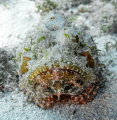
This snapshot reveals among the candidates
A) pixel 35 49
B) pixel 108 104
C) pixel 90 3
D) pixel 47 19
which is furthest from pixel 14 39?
pixel 90 3

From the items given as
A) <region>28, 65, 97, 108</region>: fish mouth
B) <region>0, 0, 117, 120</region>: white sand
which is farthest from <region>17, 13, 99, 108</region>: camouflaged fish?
<region>0, 0, 117, 120</region>: white sand

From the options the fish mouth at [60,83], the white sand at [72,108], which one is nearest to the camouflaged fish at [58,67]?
the fish mouth at [60,83]

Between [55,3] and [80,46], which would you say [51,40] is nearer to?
[80,46]

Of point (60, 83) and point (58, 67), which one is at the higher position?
point (58, 67)

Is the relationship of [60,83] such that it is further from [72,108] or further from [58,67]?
[72,108]

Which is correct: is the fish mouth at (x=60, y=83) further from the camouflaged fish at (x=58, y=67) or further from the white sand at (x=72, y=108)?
the white sand at (x=72, y=108)

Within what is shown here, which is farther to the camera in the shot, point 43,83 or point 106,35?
point 106,35

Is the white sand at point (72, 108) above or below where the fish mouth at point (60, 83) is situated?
below

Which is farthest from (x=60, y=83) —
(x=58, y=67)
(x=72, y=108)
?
(x=72, y=108)
